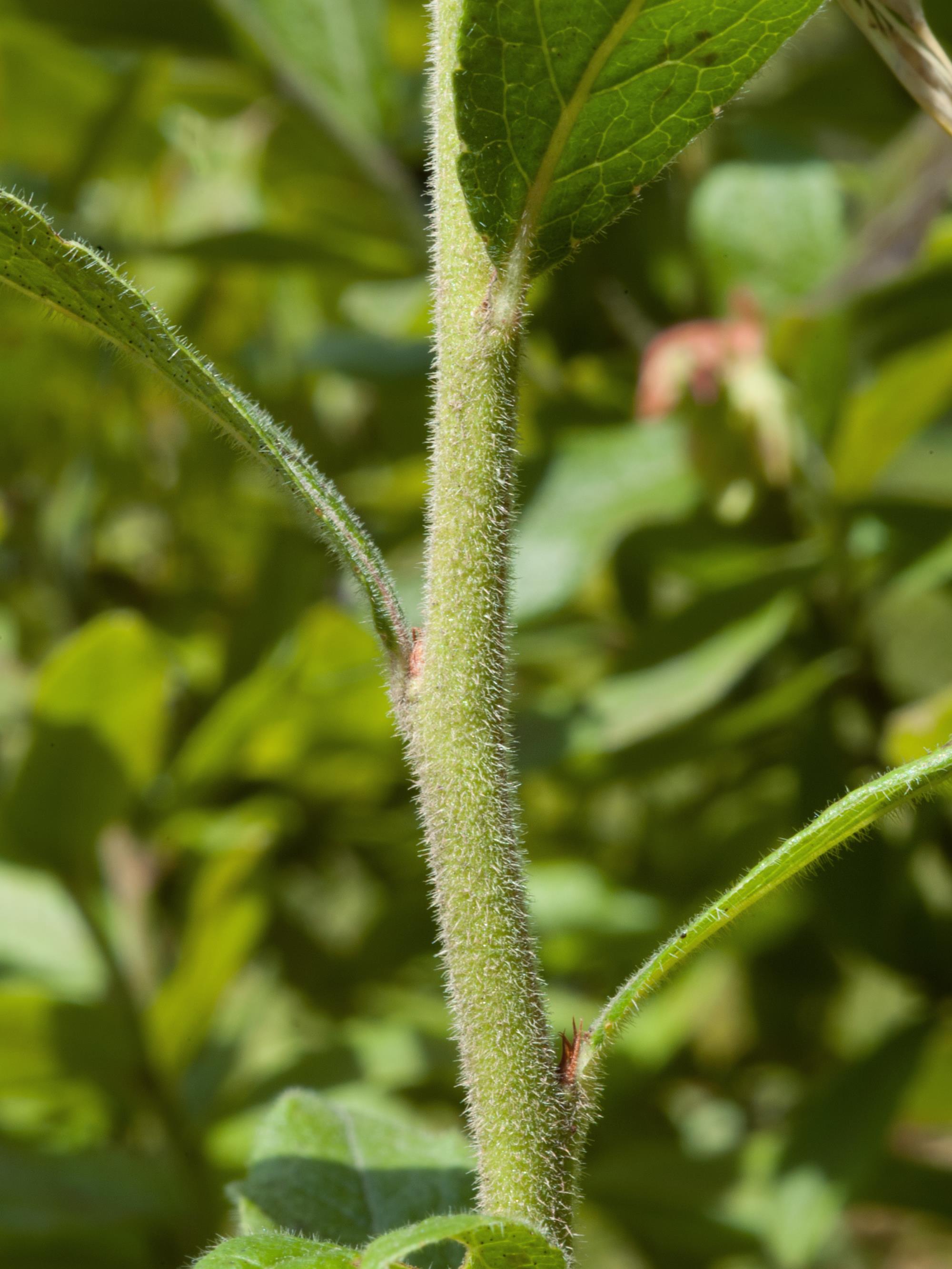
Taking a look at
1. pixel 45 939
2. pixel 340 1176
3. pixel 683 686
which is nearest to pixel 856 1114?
pixel 683 686

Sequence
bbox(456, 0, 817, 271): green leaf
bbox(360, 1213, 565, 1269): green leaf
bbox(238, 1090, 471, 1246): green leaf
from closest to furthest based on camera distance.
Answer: bbox(360, 1213, 565, 1269): green leaf < bbox(456, 0, 817, 271): green leaf < bbox(238, 1090, 471, 1246): green leaf

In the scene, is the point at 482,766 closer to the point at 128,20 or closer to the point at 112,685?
the point at 112,685

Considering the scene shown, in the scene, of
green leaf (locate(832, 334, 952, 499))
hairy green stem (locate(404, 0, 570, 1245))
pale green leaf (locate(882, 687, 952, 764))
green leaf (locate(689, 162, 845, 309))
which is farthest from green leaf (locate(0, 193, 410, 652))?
green leaf (locate(689, 162, 845, 309))

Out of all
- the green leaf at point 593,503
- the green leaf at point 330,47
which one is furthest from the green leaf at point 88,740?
the green leaf at point 330,47

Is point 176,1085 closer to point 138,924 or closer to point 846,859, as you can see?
point 138,924

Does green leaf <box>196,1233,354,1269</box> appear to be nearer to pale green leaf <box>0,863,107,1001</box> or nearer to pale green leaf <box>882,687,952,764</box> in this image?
pale green leaf <box>882,687,952,764</box>

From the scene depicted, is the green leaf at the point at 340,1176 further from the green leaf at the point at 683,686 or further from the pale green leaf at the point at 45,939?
the pale green leaf at the point at 45,939
